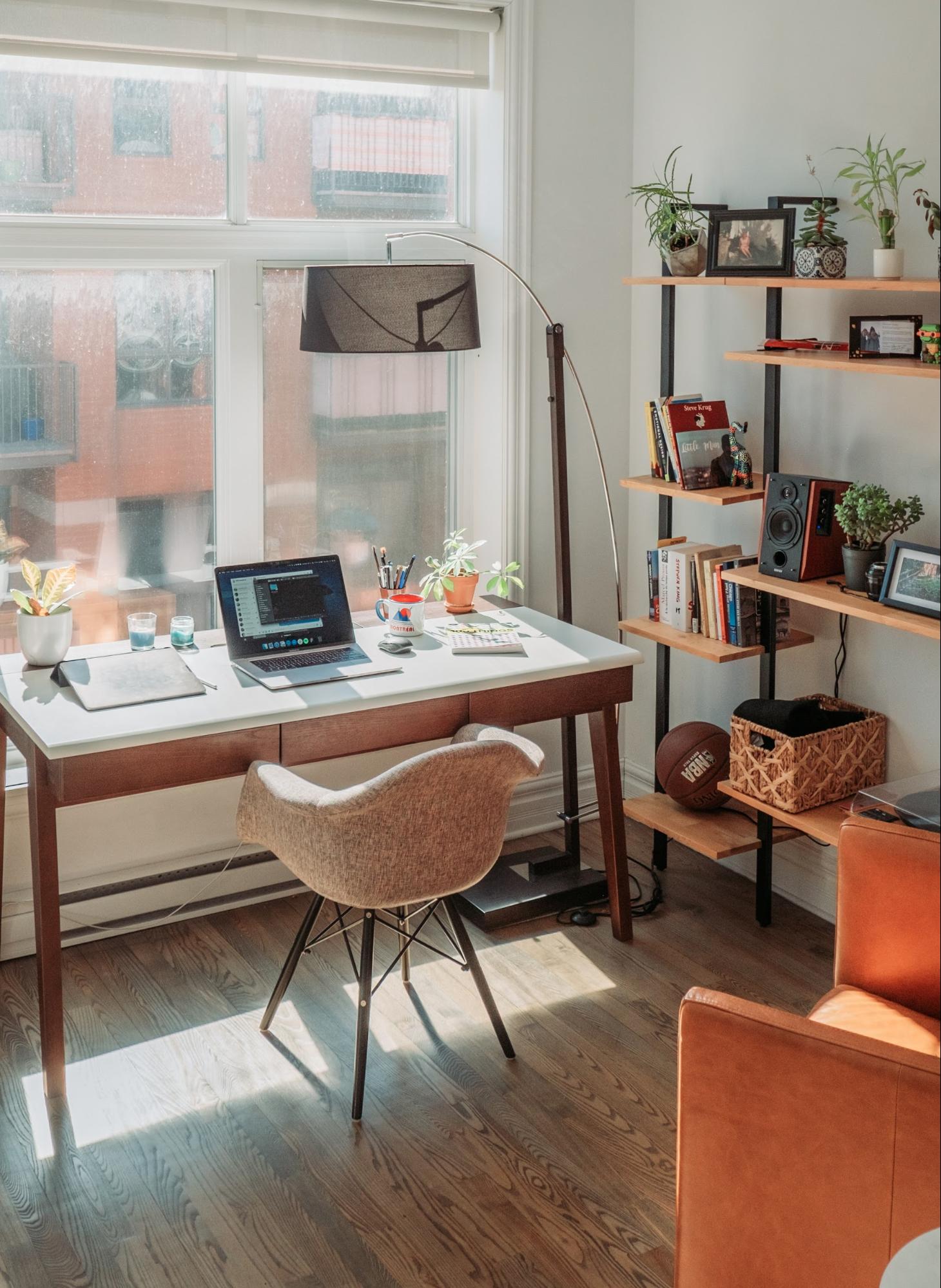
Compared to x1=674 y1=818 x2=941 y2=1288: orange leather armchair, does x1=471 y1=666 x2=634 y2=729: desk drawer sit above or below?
above

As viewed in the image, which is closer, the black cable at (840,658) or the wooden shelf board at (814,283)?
the wooden shelf board at (814,283)

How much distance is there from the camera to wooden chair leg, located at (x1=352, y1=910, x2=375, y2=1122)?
2443 mm

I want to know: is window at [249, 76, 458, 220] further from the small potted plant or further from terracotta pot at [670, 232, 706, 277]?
the small potted plant

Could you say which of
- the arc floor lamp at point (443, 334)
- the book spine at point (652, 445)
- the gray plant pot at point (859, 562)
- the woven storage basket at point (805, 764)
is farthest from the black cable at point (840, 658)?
the book spine at point (652, 445)

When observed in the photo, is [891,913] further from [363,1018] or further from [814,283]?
[814,283]

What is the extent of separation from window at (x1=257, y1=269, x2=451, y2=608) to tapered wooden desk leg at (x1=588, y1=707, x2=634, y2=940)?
2.66ft

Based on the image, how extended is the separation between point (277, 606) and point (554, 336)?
3.08 ft

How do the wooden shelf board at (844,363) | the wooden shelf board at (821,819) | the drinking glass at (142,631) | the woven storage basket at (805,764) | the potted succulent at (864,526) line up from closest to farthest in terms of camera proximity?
the wooden shelf board at (844,363)
the potted succulent at (864,526)
the woven storage basket at (805,764)
the wooden shelf board at (821,819)
the drinking glass at (142,631)

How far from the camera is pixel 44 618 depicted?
275cm

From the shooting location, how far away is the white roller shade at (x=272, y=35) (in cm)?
282

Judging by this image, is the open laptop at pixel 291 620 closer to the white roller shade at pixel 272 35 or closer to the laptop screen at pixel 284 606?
the laptop screen at pixel 284 606

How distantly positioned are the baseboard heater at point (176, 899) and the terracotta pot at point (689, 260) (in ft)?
5.58

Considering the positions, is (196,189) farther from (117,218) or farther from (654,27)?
(654,27)

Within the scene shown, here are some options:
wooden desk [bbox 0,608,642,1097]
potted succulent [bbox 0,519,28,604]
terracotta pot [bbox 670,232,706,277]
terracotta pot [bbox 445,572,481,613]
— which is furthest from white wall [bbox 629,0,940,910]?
potted succulent [bbox 0,519,28,604]
